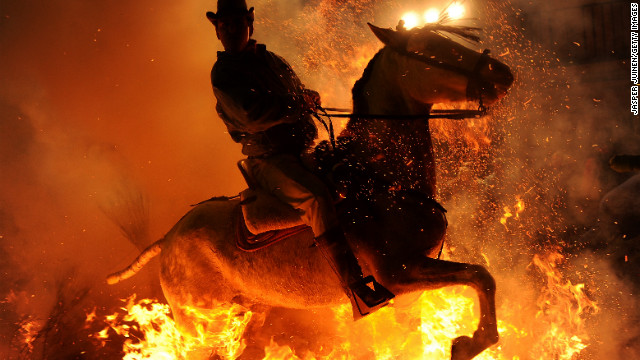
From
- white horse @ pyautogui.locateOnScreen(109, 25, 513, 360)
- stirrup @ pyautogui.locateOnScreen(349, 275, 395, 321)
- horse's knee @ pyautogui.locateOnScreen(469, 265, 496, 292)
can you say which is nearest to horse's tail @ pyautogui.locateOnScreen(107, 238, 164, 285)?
white horse @ pyautogui.locateOnScreen(109, 25, 513, 360)

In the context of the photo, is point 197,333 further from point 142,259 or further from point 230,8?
point 230,8

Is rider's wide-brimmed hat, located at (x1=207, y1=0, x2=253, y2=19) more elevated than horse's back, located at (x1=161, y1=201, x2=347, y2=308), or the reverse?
rider's wide-brimmed hat, located at (x1=207, y1=0, x2=253, y2=19)

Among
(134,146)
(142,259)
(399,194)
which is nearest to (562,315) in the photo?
(399,194)

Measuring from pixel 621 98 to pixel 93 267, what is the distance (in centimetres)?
1270

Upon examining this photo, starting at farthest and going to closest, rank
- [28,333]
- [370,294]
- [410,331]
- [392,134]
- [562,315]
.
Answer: [28,333] < [562,315] < [410,331] < [392,134] < [370,294]

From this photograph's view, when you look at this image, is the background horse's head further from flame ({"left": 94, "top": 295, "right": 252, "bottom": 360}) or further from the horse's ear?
flame ({"left": 94, "top": 295, "right": 252, "bottom": 360})

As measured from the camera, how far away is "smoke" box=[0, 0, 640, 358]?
6824mm

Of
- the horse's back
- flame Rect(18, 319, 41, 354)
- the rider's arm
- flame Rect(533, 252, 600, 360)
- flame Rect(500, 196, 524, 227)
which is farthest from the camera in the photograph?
flame Rect(500, 196, 524, 227)

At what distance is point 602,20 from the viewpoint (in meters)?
11.0

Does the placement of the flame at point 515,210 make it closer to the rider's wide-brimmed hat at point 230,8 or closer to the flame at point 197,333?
the flame at point 197,333

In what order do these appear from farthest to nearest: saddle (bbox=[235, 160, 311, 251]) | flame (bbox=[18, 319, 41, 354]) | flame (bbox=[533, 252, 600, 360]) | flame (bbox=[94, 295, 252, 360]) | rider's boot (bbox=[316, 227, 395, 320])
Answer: flame (bbox=[18, 319, 41, 354]) → flame (bbox=[533, 252, 600, 360]) → flame (bbox=[94, 295, 252, 360]) → saddle (bbox=[235, 160, 311, 251]) → rider's boot (bbox=[316, 227, 395, 320])

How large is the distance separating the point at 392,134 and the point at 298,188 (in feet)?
3.07

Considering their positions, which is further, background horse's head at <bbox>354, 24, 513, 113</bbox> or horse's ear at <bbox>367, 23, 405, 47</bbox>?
horse's ear at <bbox>367, 23, 405, 47</bbox>

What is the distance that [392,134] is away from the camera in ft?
11.4
